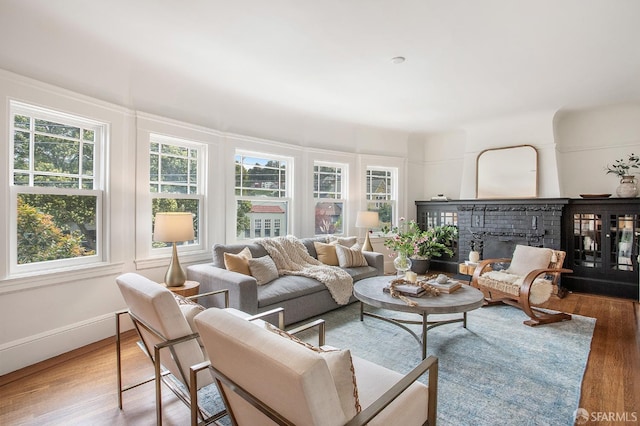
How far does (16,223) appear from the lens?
8.54ft

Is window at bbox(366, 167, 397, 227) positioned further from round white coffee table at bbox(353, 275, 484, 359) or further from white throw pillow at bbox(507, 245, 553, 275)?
round white coffee table at bbox(353, 275, 484, 359)

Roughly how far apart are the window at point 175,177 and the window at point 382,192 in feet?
10.5

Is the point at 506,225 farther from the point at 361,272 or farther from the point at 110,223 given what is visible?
the point at 110,223

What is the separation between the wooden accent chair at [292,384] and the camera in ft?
3.22

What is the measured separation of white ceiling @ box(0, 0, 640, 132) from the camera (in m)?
2.45

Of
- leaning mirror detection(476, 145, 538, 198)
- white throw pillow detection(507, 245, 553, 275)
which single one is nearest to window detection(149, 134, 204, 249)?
white throw pillow detection(507, 245, 553, 275)

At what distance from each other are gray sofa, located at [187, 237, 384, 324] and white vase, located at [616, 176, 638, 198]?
4.02 m

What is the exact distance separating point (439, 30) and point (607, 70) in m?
2.26

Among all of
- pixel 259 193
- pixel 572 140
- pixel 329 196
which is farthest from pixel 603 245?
pixel 259 193

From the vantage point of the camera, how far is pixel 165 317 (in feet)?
5.31

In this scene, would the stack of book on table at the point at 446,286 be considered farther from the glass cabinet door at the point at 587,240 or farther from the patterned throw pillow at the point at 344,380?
the glass cabinet door at the point at 587,240

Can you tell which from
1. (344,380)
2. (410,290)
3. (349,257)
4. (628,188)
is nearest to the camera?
(344,380)

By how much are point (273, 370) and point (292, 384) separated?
82 millimetres

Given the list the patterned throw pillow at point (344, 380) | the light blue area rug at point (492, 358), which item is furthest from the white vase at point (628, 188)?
the patterned throw pillow at point (344, 380)
